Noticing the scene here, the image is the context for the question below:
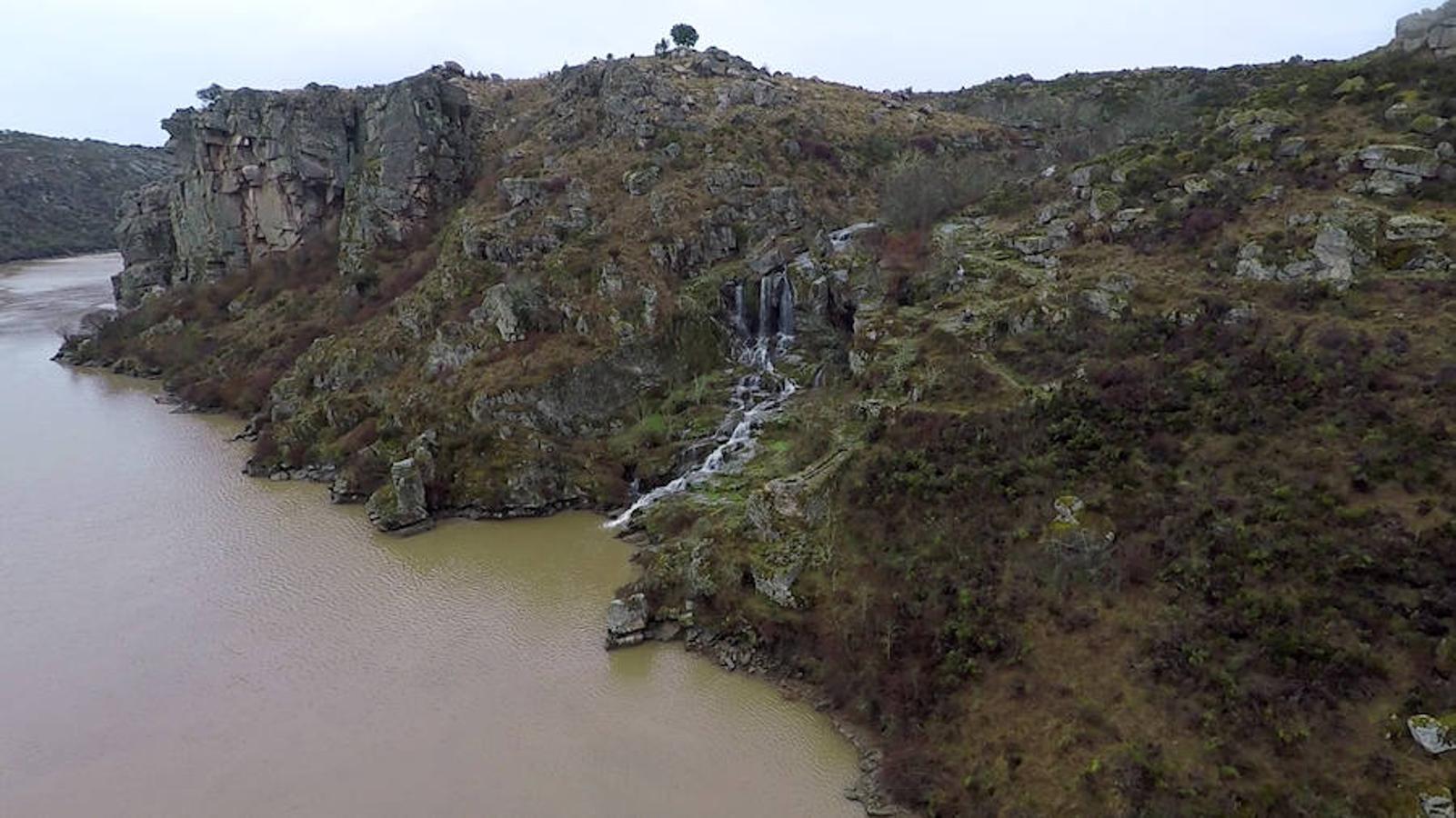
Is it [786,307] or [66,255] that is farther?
[66,255]

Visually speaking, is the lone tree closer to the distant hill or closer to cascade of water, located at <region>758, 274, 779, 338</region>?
cascade of water, located at <region>758, 274, 779, 338</region>

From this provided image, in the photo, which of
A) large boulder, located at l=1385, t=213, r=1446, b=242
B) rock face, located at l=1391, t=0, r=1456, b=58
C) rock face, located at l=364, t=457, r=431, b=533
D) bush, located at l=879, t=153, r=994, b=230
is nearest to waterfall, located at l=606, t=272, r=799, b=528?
bush, located at l=879, t=153, r=994, b=230

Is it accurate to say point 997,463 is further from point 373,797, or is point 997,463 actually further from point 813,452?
point 373,797

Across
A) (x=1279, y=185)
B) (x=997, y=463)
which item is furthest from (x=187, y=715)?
(x=1279, y=185)

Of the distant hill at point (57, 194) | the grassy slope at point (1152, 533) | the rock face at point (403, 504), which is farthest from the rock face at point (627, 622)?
the distant hill at point (57, 194)

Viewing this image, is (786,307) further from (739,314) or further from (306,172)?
(306,172)

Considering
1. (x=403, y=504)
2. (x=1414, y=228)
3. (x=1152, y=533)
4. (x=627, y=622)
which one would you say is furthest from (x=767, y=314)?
(x=1414, y=228)
